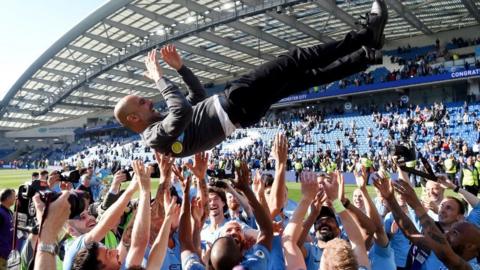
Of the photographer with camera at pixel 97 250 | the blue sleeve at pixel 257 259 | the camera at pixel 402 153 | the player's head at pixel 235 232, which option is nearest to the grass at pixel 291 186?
the camera at pixel 402 153

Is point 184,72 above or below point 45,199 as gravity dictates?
above

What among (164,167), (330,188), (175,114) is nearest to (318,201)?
(330,188)

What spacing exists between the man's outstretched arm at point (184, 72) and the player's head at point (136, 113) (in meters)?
0.40

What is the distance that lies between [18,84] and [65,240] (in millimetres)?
41746

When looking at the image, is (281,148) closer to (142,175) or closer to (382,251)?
(142,175)

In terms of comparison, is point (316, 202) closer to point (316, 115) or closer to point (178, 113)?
point (178, 113)

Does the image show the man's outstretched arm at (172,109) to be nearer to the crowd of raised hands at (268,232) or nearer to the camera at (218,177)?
the crowd of raised hands at (268,232)

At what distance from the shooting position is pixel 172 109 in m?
3.36

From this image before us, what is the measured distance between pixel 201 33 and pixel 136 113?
26.1 m

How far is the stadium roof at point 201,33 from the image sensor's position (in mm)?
25203

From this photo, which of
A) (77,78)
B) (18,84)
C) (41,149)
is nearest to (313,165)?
(77,78)

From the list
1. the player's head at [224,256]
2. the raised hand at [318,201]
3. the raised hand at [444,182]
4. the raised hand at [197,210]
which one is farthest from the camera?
the raised hand at [444,182]

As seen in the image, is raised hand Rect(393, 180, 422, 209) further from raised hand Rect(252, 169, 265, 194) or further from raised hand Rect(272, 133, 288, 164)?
raised hand Rect(252, 169, 265, 194)

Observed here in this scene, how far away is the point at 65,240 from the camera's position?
4141 mm
